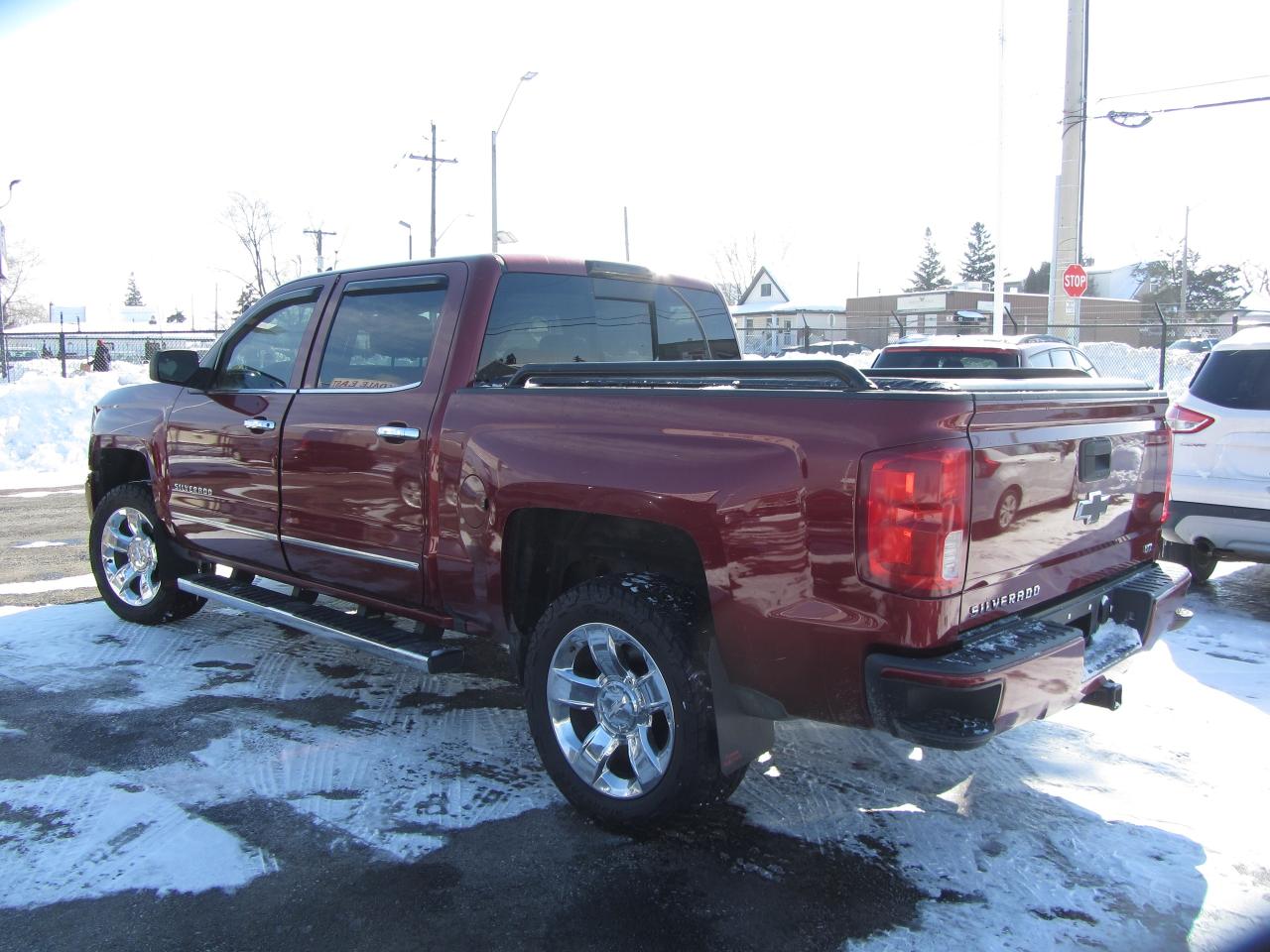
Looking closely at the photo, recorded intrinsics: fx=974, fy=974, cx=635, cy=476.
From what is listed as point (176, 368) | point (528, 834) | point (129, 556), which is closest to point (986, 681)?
point (528, 834)

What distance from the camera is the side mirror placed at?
4875mm

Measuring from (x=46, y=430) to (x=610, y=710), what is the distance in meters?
14.7

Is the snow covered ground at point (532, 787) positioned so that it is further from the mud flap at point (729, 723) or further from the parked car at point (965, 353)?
the parked car at point (965, 353)

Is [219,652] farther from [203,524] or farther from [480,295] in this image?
[480,295]

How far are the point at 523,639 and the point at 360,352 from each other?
5.09ft

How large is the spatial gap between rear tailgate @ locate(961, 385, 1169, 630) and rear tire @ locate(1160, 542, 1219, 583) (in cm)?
316

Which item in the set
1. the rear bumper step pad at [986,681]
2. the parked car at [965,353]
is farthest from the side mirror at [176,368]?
the parked car at [965,353]

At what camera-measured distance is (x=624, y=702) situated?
3.19 meters

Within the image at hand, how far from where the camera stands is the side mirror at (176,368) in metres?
4.88

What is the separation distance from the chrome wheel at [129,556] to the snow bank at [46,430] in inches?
295

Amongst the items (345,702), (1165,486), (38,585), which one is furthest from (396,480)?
(38,585)

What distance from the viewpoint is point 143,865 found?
119 inches

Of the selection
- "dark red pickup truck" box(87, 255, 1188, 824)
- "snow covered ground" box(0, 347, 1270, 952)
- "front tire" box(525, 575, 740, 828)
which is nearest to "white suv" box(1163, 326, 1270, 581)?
"snow covered ground" box(0, 347, 1270, 952)

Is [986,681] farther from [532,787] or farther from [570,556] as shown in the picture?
[532,787]
